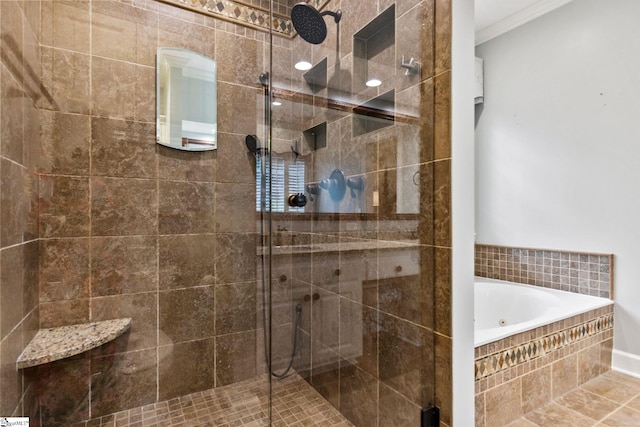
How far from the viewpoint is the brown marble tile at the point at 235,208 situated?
2.06m

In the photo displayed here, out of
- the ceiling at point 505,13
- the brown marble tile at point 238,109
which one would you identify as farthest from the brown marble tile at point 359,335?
the ceiling at point 505,13

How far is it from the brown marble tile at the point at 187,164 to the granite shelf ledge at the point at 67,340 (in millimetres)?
867

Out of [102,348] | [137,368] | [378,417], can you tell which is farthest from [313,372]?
[102,348]

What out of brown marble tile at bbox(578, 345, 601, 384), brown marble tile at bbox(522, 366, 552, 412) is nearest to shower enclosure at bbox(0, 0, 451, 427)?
brown marble tile at bbox(522, 366, 552, 412)

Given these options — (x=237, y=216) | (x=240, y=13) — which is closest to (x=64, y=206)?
(x=237, y=216)

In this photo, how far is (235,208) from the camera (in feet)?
6.88

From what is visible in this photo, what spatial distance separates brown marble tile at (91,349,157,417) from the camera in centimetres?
174

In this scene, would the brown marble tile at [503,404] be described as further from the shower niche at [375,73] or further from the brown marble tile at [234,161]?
the brown marble tile at [234,161]

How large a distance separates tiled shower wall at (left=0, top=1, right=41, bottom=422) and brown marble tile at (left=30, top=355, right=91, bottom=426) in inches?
4.5

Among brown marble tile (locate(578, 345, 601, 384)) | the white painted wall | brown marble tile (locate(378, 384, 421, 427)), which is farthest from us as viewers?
brown marble tile (locate(578, 345, 601, 384))

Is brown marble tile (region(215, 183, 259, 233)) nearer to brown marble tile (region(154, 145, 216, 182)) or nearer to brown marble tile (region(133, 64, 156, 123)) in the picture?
brown marble tile (region(154, 145, 216, 182))

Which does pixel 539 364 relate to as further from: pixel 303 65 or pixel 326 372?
pixel 303 65

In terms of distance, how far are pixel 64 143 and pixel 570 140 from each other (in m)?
3.32

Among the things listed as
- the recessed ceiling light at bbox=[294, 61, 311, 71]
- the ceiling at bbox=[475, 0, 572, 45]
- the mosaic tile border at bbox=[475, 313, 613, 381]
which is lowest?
the mosaic tile border at bbox=[475, 313, 613, 381]
